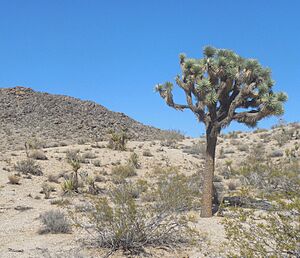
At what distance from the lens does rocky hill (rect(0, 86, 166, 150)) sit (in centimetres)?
3862

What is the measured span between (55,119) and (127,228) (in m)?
38.0

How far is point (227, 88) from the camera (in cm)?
1167

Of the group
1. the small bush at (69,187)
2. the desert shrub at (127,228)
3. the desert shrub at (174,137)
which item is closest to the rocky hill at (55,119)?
the desert shrub at (174,137)

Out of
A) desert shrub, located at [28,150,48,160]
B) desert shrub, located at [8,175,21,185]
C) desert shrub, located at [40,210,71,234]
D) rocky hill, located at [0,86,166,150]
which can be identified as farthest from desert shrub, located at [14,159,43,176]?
rocky hill, located at [0,86,166,150]

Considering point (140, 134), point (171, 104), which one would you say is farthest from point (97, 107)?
point (171, 104)

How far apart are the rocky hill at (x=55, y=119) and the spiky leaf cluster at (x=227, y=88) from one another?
23985 mm

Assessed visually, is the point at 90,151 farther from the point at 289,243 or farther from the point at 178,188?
the point at 289,243

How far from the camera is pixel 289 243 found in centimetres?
521

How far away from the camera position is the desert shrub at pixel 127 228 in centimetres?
786

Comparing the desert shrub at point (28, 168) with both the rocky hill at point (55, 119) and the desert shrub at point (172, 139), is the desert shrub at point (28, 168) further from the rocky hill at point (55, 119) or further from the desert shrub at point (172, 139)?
the rocky hill at point (55, 119)

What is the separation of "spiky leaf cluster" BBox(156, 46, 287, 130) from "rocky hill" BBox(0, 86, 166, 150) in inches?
944

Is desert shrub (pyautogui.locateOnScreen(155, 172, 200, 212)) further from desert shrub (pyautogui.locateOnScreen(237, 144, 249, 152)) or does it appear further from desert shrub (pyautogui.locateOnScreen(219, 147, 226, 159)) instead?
desert shrub (pyautogui.locateOnScreen(237, 144, 249, 152))

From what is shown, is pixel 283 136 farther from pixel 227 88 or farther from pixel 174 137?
pixel 227 88

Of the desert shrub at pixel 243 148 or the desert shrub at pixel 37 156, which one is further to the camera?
the desert shrub at pixel 243 148
